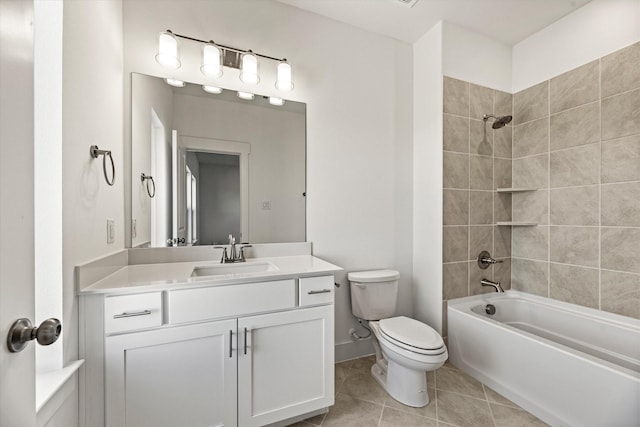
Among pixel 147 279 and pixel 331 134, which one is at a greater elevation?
pixel 331 134

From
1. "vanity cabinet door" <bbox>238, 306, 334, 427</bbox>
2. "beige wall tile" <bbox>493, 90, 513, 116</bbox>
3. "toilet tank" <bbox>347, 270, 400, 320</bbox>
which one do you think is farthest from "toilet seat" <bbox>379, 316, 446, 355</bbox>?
"beige wall tile" <bbox>493, 90, 513, 116</bbox>

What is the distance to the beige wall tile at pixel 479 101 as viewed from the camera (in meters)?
2.27

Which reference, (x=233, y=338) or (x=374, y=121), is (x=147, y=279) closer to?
(x=233, y=338)

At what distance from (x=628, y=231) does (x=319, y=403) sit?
2.26m

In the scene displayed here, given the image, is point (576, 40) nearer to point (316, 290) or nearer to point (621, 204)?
point (621, 204)

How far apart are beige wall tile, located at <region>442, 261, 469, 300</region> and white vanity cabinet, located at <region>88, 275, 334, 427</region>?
113 centimetres

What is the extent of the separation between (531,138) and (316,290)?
228 centimetres

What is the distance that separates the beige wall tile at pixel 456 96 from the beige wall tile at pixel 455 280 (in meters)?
1.24

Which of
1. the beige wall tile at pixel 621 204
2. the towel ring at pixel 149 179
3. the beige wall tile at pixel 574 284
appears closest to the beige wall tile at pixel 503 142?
the beige wall tile at pixel 621 204

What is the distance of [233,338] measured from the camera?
1.29 metres

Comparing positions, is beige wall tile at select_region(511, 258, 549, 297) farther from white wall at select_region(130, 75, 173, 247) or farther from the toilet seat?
white wall at select_region(130, 75, 173, 247)

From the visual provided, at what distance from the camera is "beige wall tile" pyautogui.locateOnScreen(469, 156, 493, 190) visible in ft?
7.45

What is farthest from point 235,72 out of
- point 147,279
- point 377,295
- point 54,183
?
point 377,295

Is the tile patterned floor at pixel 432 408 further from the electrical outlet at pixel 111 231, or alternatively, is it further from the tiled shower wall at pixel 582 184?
the electrical outlet at pixel 111 231
